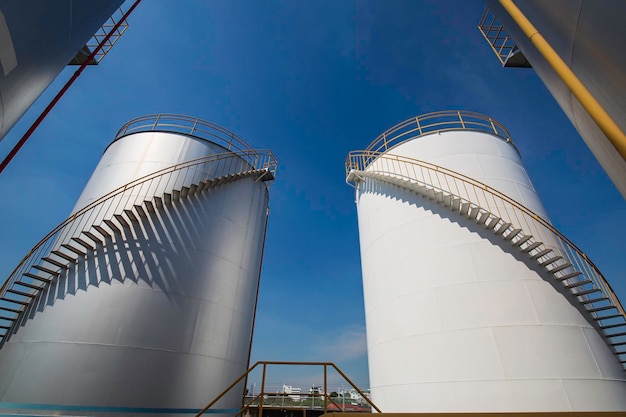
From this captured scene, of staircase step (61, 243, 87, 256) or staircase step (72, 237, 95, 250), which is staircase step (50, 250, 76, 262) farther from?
staircase step (72, 237, 95, 250)

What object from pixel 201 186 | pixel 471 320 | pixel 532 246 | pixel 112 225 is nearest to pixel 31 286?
pixel 112 225

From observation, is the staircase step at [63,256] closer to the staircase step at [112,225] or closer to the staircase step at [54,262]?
the staircase step at [54,262]

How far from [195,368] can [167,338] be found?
1.16m

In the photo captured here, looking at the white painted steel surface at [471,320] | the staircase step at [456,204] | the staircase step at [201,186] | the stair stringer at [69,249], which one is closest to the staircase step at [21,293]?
the stair stringer at [69,249]

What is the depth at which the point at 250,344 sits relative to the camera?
10969mm

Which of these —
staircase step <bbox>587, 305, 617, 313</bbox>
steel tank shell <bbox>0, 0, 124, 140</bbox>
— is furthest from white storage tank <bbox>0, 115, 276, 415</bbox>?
staircase step <bbox>587, 305, 617, 313</bbox>

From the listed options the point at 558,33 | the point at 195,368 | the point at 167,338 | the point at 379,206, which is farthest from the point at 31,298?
the point at 558,33

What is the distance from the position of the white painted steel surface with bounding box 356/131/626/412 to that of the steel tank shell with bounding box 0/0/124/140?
9.52 meters

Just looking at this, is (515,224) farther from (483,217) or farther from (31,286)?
(31,286)

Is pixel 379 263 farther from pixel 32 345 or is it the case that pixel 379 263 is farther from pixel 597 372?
pixel 32 345

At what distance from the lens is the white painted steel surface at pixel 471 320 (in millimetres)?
6895

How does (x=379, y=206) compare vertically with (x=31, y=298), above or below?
above

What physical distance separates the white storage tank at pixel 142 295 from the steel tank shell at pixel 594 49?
9.48 meters

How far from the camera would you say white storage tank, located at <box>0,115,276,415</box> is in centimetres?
689
